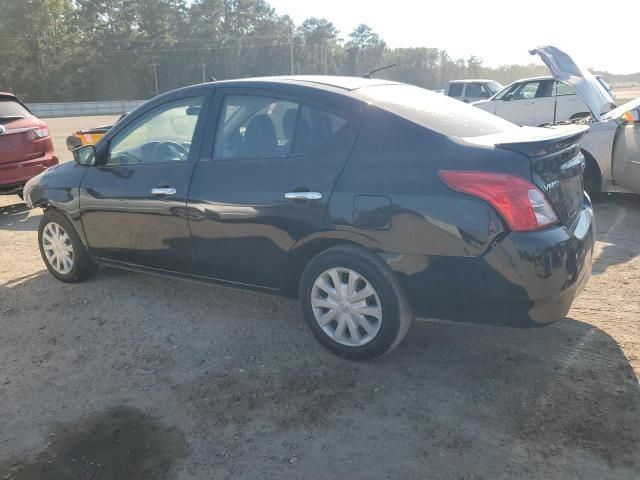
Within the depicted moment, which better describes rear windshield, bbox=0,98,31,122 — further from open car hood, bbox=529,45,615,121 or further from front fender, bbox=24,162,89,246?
open car hood, bbox=529,45,615,121

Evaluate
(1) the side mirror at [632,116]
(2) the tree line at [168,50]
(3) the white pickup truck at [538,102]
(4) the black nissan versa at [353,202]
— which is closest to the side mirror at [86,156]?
(4) the black nissan versa at [353,202]

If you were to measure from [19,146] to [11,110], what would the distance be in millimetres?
630

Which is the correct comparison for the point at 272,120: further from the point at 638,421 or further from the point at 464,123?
the point at 638,421

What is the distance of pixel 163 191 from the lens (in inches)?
156

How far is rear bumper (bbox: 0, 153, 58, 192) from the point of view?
7.49 metres

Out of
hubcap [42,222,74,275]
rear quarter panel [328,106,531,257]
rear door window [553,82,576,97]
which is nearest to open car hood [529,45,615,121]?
rear quarter panel [328,106,531,257]

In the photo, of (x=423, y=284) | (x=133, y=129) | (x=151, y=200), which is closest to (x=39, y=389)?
(x=151, y=200)

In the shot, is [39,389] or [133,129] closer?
[39,389]

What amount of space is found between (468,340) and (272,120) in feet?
6.36

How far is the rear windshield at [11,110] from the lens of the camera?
25.3ft

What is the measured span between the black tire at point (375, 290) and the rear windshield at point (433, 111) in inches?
33.2

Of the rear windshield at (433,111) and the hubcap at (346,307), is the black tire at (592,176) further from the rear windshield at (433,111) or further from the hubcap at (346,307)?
the hubcap at (346,307)

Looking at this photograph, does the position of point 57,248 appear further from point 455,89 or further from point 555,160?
point 455,89

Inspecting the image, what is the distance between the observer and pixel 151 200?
404 centimetres
